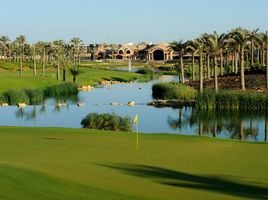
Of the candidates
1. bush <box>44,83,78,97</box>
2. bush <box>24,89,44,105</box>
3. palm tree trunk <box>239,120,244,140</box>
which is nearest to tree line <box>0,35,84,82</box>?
bush <box>44,83,78,97</box>

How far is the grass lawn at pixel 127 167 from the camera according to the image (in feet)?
55.0

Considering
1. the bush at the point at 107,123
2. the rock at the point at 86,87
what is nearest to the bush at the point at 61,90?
the rock at the point at 86,87

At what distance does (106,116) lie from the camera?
47250mm

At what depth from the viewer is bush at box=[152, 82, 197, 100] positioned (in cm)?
7875

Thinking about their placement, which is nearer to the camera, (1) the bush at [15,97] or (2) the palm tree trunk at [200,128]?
(2) the palm tree trunk at [200,128]

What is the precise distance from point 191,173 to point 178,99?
58932 millimetres

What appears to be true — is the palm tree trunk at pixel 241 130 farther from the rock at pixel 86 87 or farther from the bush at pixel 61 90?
the rock at pixel 86 87

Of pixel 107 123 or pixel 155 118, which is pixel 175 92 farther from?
pixel 107 123

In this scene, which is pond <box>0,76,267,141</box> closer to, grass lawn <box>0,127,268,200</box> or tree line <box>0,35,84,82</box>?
grass lawn <box>0,127,268,200</box>

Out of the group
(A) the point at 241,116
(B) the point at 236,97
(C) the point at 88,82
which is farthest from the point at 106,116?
(C) the point at 88,82

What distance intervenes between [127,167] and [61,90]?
252 ft

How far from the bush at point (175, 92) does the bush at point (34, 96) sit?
60.9 ft

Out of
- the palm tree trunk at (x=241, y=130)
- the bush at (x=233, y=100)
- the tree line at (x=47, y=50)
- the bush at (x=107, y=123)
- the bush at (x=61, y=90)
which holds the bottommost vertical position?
the palm tree trunk at (x=241, y=130)

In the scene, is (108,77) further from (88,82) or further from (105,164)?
(105,164)
